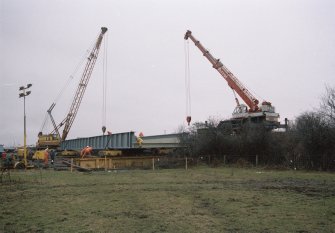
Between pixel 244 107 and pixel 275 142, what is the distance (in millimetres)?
9000

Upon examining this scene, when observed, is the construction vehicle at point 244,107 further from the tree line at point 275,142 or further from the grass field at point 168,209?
the grass field at point 168,209

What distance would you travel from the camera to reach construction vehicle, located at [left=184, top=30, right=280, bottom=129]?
117ft

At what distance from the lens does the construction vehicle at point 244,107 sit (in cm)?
3569

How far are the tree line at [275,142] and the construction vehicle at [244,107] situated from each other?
7.66 feet

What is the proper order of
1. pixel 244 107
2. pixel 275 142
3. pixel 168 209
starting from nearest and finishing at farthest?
pixel 168 209
pixel 275 142
pixel 244 107

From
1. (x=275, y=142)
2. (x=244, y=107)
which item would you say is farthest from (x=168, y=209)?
(x=244, y=107)

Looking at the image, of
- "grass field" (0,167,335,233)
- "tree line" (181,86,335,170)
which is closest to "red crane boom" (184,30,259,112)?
"tree line" (181,86,335,170)

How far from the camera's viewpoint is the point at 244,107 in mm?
37438

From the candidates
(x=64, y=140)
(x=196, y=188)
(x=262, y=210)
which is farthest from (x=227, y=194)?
(x=64, y=140)

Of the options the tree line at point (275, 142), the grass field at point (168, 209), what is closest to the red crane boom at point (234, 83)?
the tree line at point (275, 142)

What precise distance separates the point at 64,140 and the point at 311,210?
4231 centimetres

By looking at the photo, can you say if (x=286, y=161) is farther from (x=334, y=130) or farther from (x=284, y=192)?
(x=284, y=192)

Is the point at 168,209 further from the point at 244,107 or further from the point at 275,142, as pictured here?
the point at 244,107

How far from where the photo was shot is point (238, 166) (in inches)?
1107
